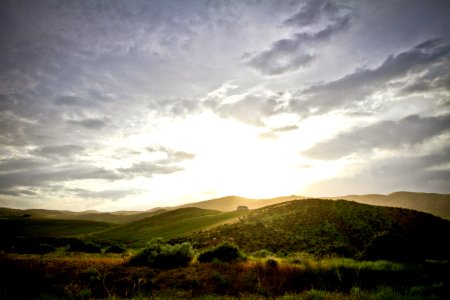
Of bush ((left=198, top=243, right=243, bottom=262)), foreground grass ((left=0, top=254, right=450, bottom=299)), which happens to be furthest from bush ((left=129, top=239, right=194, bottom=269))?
foreground grass ((left=0, top=254, right=450, bottom=299))

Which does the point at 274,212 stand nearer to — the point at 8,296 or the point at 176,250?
the point at 176,250

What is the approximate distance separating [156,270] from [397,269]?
11186mm

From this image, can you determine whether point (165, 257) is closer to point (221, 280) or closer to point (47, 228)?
point (221, 280)

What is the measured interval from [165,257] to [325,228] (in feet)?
107

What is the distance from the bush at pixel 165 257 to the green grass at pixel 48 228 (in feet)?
230

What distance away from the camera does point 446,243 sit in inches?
1383

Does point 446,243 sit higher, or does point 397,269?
point 397,269

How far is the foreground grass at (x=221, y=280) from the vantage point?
10.3 metres

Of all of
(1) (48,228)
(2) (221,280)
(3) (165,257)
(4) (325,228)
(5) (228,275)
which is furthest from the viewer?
(1) (48,228)

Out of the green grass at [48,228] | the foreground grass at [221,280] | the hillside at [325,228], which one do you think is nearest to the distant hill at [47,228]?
the green grass at [48,228]

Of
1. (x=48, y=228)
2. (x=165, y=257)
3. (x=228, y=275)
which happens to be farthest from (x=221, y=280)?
(x=48, y=228)

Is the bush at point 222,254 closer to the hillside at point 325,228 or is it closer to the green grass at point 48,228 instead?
the hillside at point 325,228

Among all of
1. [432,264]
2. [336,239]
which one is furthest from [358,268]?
[336,239]

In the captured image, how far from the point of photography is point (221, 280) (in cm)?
1254
